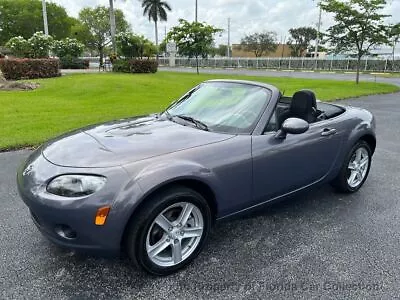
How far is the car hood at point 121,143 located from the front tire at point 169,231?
352mm

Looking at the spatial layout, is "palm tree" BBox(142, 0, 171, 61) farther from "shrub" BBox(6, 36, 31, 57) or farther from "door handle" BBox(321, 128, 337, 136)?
"door handle" BBox(321, 128, 337, 136)

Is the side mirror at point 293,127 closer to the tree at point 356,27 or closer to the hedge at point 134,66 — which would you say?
the tree at point 356,27

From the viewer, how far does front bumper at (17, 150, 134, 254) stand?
2236 millimetres

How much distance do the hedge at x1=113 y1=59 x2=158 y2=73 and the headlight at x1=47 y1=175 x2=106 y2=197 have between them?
81.9 feet

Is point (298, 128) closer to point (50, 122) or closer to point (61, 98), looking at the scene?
point (50, 122)

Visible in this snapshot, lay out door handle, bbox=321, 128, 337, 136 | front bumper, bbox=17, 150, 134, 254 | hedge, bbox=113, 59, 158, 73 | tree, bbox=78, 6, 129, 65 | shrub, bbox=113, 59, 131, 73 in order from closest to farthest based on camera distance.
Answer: front bumper, bbox=17, 150, 134, 254
door handle, bbox=321, 128, 337, 136
hedge, bbox=113, 59, 158, 73
shrub, bbox=113, 59, 131, 73
tree, bbox=78, 6, 129, 65

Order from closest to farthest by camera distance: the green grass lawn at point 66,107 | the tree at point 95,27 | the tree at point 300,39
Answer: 1. the green grass lawn at point 66,107
2. the tree at point 95,27
3. the tree at point 300,39

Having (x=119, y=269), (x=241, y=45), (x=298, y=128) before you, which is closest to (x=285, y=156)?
(x=298, y=128)

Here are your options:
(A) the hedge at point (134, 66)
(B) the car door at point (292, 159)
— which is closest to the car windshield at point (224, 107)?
(B) the car door at point (292, 159)

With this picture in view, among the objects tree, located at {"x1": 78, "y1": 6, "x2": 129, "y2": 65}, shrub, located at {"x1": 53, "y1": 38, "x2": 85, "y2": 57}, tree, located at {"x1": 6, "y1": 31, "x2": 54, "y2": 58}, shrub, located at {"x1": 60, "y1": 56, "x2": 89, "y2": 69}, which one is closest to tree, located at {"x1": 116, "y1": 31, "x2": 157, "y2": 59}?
shrub, located at {"x1": 53, "y1": 38, "x2": 85, "y2": 57}

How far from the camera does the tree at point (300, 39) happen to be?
76.5m

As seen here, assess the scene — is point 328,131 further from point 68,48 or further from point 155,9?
point 155,9

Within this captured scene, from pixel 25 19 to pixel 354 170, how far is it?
65771 millimetres

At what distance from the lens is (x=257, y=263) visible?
273 centimetres
